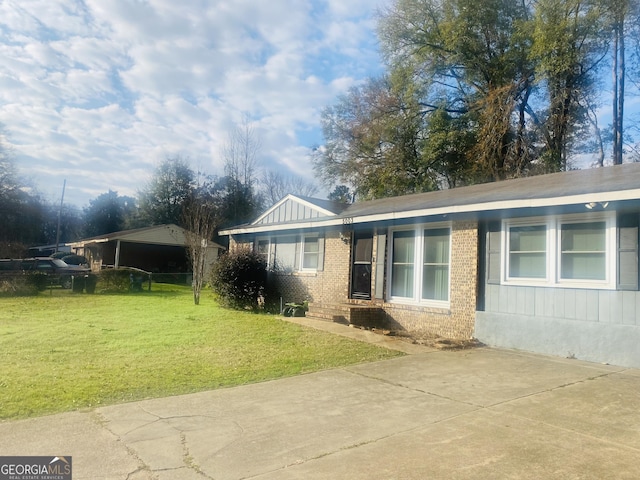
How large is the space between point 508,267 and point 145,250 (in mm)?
Result: 29466

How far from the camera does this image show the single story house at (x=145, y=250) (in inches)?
1265

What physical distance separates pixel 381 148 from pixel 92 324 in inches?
803

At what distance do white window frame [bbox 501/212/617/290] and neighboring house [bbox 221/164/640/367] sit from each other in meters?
0.02

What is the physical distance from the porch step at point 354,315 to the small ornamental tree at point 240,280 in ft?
11.4

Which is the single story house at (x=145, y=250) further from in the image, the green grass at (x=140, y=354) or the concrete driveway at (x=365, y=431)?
the concrete driveway at (x=365, y=431)

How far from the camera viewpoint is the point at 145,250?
3362cm

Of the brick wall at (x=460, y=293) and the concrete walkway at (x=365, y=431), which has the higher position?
the brick wall at (x=460, y=293)

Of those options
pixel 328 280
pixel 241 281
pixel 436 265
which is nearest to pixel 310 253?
pixel 328 280

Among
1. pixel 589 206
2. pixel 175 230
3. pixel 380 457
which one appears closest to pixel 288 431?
pixel 380 457

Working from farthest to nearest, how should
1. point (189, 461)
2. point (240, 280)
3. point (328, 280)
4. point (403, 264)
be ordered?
1. point (240, 280)
2. point (328, 280)
3. point (403, 264)
4. point (189, 461)

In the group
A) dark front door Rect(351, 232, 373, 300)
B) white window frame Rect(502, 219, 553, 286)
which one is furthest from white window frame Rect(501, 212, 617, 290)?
dark front door Rect(351, 232, 373, 300)

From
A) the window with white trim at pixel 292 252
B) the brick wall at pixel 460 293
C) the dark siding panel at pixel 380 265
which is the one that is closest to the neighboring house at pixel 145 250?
the window with white trim at pixel 292 252

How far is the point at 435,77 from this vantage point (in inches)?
1018

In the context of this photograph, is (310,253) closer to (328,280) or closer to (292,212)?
(328,280)
